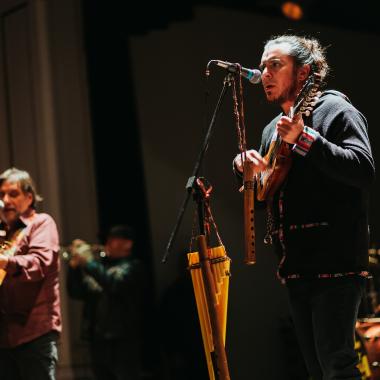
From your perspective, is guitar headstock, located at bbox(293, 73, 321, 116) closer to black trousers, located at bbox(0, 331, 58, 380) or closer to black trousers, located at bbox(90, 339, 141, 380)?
black trousers, located at bbox(0, 331, 58, 380)

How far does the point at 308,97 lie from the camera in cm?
264

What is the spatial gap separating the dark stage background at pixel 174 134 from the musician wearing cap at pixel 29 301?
1.80 m

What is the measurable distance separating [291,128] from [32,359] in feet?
6.06

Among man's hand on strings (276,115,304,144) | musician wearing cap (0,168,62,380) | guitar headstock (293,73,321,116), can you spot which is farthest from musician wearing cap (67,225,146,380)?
man's hand on strings (276,115,304,144)

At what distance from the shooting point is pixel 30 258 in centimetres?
360

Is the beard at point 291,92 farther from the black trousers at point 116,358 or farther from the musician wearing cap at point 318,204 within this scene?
the black trousers at point 116,358

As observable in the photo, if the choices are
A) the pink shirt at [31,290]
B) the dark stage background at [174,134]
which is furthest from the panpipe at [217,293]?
the dark stage background at [174,134]

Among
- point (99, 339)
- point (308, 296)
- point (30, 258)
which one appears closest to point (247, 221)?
point (308, 296)

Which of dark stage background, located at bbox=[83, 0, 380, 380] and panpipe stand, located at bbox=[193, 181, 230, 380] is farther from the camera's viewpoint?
dark stage background, located at bbox=[83, 0, 380, 380]

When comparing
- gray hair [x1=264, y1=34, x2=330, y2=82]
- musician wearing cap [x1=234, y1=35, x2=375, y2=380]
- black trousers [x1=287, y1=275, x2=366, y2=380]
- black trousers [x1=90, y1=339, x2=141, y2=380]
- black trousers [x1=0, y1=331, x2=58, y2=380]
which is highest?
gray hair [x1=264, y1=34, x2=330, y2=82]

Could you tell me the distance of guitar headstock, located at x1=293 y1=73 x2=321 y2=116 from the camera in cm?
262

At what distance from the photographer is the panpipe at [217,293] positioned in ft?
8.96

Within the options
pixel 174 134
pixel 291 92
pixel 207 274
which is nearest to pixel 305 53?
pixel 291 92

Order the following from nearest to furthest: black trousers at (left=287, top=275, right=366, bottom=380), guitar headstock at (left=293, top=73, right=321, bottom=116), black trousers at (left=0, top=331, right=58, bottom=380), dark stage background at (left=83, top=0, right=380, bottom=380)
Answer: black trousers at (left=287, top=275, right=366, bottom=380)
guitar headstock at (left=293, top=73, right=321, bottom=116)
black trousers at (left=0, top=331, right=58, bottom=380)
dark stage background at (left=83, top=0, right=380, bottom=380)
